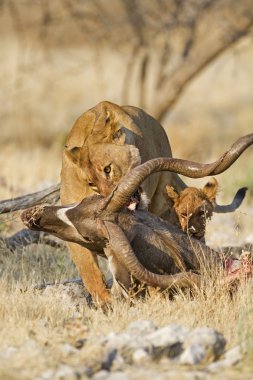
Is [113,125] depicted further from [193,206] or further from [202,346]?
[202,346]

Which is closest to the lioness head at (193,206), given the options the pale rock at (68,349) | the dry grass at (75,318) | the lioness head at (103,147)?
the lioness head at (103,147)

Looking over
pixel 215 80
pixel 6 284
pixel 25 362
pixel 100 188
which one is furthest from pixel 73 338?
pixel 215 80

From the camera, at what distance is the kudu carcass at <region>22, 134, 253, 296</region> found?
5.77 meters

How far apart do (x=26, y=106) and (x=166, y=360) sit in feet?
62.2

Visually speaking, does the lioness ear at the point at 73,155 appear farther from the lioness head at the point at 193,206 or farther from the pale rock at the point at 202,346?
the pale rock at the point at 202,346

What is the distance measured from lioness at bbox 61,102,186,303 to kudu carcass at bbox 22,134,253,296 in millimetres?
599

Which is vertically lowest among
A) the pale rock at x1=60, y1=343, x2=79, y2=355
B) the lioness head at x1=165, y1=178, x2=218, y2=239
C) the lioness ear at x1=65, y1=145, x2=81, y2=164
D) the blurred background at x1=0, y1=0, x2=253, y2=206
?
the pale rock at x1=60, y1=343, x2=79, y2=355

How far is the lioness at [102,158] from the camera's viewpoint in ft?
22.8

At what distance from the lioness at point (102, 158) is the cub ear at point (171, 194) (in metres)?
0.08

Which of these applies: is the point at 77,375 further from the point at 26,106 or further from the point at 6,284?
the point at 26,106

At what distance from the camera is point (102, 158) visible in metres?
7.28

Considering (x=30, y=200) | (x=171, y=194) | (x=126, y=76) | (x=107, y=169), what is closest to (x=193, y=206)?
(x=171, y=194)

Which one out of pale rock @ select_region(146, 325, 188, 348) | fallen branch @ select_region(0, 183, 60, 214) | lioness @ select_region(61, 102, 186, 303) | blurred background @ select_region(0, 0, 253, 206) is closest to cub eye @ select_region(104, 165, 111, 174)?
lioness @ select_region(61, 102, 186, 303)

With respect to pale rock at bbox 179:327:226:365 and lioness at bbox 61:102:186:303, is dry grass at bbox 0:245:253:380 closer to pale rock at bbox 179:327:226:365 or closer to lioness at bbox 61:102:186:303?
pale rock at bbox 179:327:226:365
